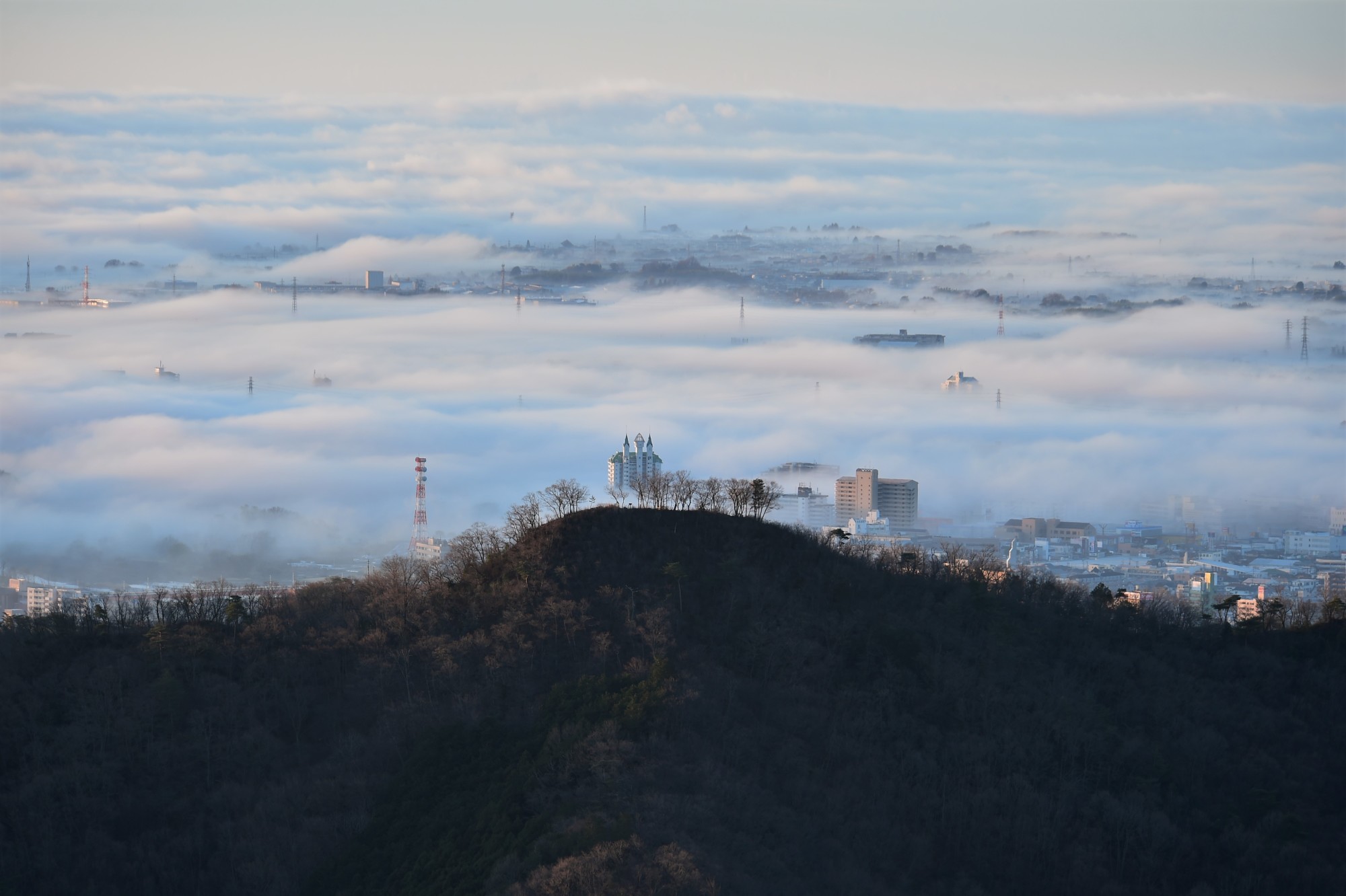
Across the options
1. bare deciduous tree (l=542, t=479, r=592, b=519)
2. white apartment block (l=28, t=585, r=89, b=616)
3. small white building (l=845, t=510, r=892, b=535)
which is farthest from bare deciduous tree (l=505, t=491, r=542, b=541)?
small white building (l=845, t=510, r=892, b=535)

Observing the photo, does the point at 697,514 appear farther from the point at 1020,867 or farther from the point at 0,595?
the point at 0,595

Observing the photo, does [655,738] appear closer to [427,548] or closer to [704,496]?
[704,496]

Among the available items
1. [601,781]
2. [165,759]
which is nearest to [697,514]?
[601,781]

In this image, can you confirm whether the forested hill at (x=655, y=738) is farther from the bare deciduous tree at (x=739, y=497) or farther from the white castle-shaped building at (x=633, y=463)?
the white castle-shaped building at (x=633, y=463)

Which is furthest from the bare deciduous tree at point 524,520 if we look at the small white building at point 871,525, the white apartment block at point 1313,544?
the white apartment block at point 1313,544

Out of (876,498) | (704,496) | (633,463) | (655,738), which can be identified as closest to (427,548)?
(633,463)
